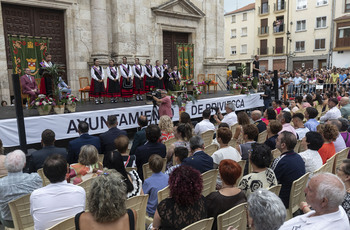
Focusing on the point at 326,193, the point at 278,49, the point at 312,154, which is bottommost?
the point at 312,154

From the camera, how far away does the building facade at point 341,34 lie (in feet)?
104

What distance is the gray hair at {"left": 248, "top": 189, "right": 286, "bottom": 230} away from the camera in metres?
1.92

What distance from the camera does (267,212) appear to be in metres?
1.93

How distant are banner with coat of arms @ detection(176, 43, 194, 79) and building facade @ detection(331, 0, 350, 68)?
23.4m

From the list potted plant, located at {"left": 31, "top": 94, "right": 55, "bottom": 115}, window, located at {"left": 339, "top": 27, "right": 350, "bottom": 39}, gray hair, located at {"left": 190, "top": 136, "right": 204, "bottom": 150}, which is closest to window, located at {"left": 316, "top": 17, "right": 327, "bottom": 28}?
window, located at {"left": 339, "top": 27, "right": 350, "bottom": 39}

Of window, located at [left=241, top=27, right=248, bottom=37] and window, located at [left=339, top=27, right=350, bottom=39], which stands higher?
window, located at [left=241, top=27, right=248, bottom=37]

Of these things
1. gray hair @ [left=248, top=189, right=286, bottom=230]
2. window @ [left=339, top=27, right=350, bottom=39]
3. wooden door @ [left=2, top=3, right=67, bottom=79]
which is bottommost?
gray hair @ [left=248, top=189, right=286, bottom=230]

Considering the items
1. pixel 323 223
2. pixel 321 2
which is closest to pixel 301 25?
pixel 321 2

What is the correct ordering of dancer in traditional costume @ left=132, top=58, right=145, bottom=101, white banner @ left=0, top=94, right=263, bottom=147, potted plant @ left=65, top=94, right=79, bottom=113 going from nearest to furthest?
1. white banner @ left=0, top=94, right=263, bottom=147
2. potted plant @ left=65, top=94, right=79, bottom=113
3. dancer in traditional costume @ left=132, top=58, right=145, bottom=101

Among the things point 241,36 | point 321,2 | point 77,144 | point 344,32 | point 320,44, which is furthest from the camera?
point 241,36

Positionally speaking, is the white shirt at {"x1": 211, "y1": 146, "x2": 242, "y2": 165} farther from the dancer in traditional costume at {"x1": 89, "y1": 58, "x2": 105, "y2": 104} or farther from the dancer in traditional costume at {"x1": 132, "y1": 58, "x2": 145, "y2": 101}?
the dancer in traditional costume at {"x1": 132, "y1": 58, "x2": 145, "y2": 101}

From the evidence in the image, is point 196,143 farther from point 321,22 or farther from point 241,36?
point 241,36

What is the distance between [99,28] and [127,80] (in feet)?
9.21

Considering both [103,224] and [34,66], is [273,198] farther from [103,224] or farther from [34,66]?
[34,66]
